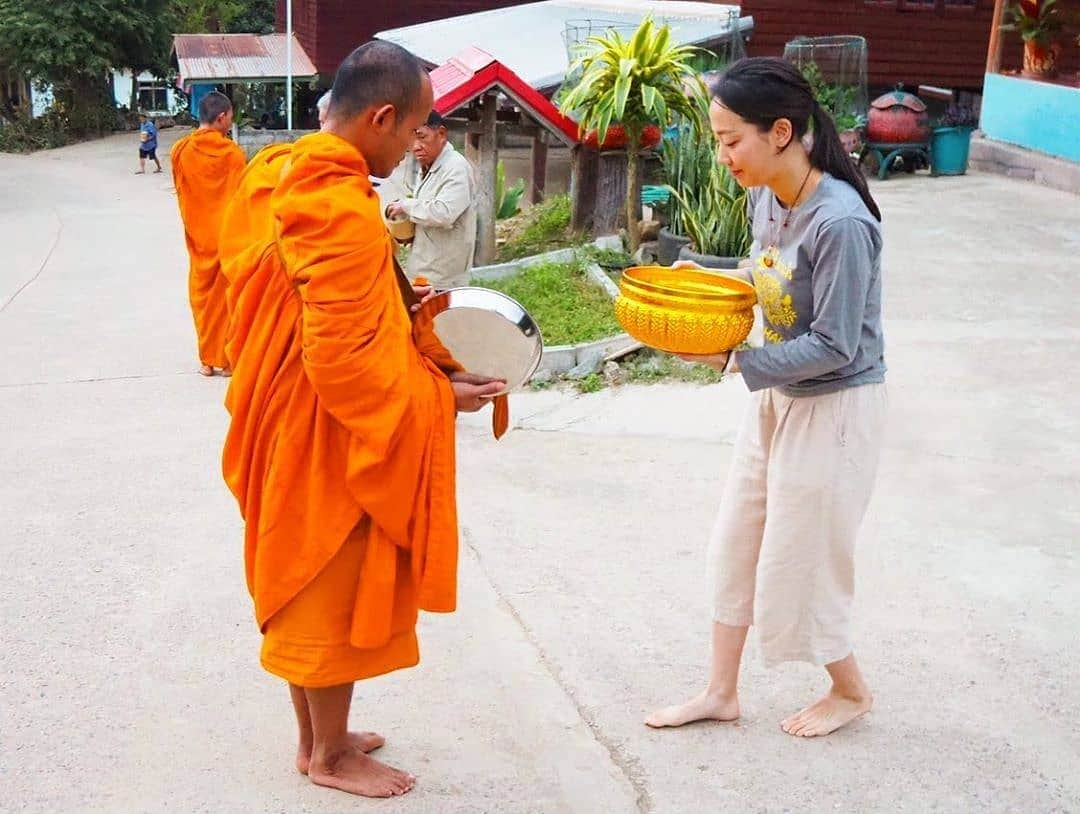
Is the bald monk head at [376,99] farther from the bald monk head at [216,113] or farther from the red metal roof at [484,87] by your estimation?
the bald monk head at [216,113]

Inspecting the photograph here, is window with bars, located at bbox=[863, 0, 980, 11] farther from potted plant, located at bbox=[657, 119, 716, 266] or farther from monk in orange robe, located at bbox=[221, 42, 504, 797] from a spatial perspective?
monk in orange robe, located at bbox=[221, 42, 504, 797]

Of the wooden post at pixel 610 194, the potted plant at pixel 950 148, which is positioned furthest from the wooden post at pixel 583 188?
the potted plant at pixel 950 148

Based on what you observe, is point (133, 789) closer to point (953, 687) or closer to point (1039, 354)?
point (953, 687)

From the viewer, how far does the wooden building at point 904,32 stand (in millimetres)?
17297

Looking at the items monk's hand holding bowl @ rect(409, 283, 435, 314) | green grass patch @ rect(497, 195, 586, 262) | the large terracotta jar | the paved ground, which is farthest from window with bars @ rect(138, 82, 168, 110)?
A: monk's hand holding bowl @ rect(409, 283, 435, 314)

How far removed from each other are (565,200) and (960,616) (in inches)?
287

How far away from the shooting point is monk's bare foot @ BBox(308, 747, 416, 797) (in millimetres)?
2977

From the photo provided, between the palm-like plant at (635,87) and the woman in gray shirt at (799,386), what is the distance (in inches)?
200

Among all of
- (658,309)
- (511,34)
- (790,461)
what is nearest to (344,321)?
(658,309)

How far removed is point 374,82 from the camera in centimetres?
260

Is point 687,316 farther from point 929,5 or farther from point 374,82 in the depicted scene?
point 929,5

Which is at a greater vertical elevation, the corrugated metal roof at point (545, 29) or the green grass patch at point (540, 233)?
the corrugated metal roof at point (545, 29)

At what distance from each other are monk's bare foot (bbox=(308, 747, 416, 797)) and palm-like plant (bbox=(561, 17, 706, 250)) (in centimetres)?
573

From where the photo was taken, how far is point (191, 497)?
5.32m
